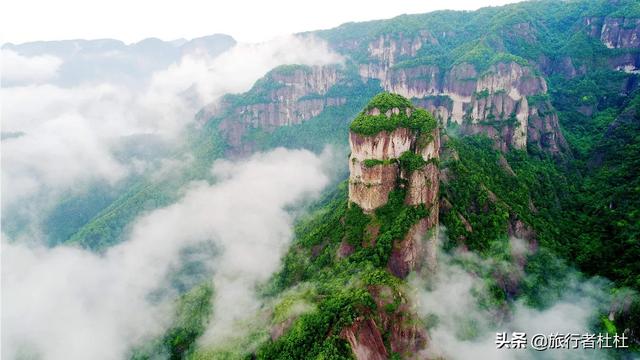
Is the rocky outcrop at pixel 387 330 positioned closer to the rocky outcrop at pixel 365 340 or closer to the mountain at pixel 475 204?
the rocky outcrop at pixel 365 340

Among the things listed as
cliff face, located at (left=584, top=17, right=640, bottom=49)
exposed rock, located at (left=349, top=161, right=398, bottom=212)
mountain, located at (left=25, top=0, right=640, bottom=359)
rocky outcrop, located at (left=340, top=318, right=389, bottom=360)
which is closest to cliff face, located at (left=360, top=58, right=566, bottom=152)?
mountain, located at (left=25, top=0, right=640, bottom=359)

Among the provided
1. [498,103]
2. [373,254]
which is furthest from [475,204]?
[498,103]

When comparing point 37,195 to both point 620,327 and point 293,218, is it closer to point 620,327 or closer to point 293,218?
point 293,218

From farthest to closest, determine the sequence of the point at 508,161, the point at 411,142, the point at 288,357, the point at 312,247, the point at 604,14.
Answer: the point at 604,14, the point at 508,161, the point at 312,247, the point at 411,142, the point at 288,357

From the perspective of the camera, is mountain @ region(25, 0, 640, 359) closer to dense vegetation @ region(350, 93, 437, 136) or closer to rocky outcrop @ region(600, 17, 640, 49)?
dense vegetation @ region(350, 93, 437, 136)

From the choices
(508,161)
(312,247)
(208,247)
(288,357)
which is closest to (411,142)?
(312,247)

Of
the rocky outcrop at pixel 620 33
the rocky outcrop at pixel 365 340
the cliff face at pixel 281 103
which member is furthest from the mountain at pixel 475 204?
the cliff face at pixel 281 103

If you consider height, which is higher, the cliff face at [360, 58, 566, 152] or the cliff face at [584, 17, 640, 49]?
the cliff face at [584, 17, 640, 49]

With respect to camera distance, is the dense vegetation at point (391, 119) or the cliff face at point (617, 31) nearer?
the dense vegetation at point (391, 119)
